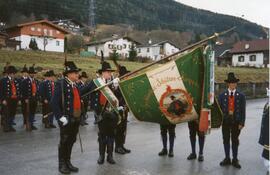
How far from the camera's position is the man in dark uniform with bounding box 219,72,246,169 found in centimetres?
872

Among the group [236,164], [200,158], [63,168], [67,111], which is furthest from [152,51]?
[63,168]

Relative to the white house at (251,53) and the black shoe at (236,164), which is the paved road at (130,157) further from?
the white house at (251,53)

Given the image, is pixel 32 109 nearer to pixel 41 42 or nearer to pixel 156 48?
pixel 41 42

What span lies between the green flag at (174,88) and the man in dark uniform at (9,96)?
5877 mm

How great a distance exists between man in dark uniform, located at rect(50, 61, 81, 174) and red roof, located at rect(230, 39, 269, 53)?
76.0 meters

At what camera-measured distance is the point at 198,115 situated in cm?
848

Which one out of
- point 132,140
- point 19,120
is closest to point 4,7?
A: point 19,120

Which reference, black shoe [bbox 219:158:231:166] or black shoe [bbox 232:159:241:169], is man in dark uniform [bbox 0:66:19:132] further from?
black shoe [bbox 232:159:241:169]

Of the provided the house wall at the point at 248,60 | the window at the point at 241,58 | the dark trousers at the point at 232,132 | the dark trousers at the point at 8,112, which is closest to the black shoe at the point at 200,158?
the dark trousers at the point at 232,132

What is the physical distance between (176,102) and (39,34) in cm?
6066

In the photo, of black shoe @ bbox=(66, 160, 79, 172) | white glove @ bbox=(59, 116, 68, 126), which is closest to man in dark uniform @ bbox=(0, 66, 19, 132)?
black shoe @ bbox=(66, 160, 79, 172)

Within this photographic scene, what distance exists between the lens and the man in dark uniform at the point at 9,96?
42.9 feet

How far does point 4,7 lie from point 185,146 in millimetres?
70855

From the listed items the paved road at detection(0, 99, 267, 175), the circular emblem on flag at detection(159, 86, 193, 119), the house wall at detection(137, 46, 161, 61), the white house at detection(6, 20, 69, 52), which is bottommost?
the paved road at detection(0, 99, 267, 175)
